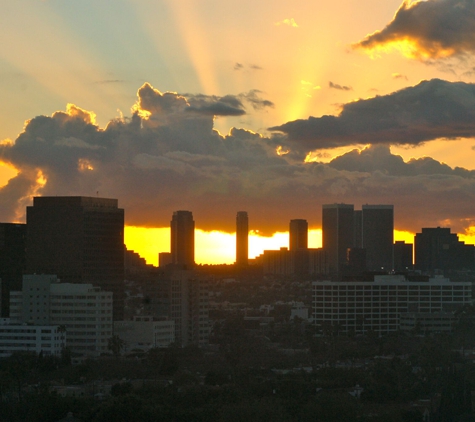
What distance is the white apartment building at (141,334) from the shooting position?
169 metres

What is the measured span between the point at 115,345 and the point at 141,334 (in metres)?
13.4

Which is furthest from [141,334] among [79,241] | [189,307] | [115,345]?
[79,241]

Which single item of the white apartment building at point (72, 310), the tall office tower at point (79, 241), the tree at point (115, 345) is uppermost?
the tall office tower at point (79, 241)

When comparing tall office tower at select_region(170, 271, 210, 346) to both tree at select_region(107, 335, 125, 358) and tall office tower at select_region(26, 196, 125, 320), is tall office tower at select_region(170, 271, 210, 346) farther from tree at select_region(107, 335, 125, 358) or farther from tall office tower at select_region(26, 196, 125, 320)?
tree at select_region(107, 335, 125, 358)

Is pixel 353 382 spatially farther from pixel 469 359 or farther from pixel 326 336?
pixel 326 336

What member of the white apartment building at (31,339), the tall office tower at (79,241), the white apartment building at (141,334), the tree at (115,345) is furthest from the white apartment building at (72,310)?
the tall office tower at (79,241)

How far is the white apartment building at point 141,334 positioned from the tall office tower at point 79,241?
46.2 ft

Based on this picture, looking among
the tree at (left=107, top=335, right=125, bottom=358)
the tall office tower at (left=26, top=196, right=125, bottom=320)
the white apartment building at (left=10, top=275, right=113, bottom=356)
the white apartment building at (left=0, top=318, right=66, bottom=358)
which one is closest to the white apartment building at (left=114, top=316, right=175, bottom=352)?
the white apartment building at (left=10, top=275, right=113, bottom=356)

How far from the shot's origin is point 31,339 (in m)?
158

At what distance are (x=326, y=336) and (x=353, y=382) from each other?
6624cm

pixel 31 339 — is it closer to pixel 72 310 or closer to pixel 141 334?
pixel 72 310

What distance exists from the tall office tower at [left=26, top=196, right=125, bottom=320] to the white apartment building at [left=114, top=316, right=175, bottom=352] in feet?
46.2

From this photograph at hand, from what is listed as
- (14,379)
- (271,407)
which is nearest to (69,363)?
(14,379)

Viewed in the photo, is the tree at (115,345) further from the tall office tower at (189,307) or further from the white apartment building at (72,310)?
the tall office tower at (189,307)
